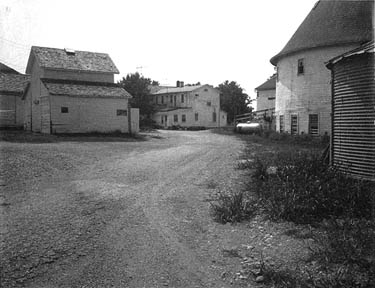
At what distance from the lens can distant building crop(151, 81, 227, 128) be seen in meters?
55.6

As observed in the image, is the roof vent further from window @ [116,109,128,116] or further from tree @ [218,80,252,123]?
tree @ [218,80,252,123]

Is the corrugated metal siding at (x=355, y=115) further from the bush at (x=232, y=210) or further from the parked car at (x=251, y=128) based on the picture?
the parked car at (x=251, y=128)

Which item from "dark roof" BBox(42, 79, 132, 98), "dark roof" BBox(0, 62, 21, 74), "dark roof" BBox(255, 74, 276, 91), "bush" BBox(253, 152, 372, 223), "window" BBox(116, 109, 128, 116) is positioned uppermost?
"dark roof" BBox(0, 62, 21, 74)

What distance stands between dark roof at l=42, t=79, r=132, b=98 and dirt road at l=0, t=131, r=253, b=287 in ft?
54.9

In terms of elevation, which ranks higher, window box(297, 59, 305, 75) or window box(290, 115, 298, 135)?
window box(297, 59, 305, 75)

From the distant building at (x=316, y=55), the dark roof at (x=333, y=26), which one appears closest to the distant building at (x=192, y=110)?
the distant building at (x=316, y=55)

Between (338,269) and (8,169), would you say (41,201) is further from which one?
(338,269)

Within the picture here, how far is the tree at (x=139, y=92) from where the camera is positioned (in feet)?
188

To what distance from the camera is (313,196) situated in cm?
760

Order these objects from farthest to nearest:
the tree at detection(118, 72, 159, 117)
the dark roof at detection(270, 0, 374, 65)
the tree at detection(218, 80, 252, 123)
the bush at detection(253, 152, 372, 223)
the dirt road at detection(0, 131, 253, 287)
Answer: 1. the tree at detection(218, 80, 252, 123)
2. the tree at detection(118, 72, 159, 117)
3. the dark roof at detection(270, 0, 374, 65)
4. the bush at detection(253, 152, 372, 223)
5. the dirt road at detection(0, 131, 253, 287)

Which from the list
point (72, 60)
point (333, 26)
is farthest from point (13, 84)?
point (333, 26)

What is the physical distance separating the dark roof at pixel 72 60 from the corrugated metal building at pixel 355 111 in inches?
996

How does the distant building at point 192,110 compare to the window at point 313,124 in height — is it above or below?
above

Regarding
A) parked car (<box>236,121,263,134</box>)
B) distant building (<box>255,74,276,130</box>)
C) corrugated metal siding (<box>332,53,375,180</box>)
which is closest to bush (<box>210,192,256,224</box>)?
corrugated metal siding (<box>332,53,375,180</box>)
